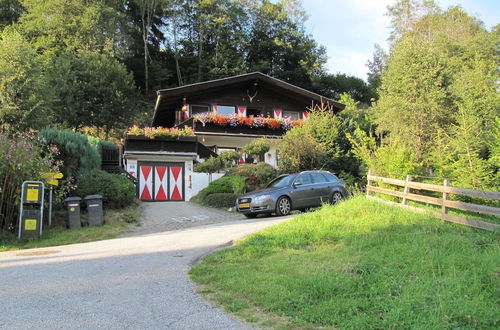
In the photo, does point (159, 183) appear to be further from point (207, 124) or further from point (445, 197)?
point (445, 197)

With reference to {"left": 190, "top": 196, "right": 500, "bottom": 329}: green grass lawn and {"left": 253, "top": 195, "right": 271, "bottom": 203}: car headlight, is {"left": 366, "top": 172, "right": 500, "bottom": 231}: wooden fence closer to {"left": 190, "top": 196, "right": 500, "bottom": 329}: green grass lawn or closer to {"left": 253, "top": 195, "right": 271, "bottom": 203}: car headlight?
{"left": 190, "top": 196, "right": 500, "bottom": 329}: green grass lawn

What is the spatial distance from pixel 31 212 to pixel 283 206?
25.4ft

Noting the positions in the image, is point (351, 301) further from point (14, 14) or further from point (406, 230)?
point (14, 14)

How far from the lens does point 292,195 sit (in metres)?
14.6

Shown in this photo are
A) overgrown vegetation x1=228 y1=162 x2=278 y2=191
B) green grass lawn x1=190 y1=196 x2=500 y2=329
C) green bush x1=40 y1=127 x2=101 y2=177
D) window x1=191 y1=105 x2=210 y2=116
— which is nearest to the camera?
green grass lawn x1=190 y1=196 x2=500 y2=329

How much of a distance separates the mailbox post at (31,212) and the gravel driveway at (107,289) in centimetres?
208

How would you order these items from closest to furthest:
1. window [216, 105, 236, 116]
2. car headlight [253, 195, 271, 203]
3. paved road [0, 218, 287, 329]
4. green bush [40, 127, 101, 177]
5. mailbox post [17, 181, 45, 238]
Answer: paved road [0, 218, 287, 329] → mailbox post [17, 181, 45, 238] → car headlight [253, 195, 271, 203] → green bush [40, 127, 101, 177] → window [216, 105, 236, 116]

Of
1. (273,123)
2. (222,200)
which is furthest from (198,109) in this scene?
(222,200)

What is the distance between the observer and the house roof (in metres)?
27.1

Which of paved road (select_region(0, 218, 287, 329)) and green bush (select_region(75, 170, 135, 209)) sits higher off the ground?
green bush (select_region(75, 170, 135, 209))

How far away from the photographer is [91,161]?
1744 centimetres

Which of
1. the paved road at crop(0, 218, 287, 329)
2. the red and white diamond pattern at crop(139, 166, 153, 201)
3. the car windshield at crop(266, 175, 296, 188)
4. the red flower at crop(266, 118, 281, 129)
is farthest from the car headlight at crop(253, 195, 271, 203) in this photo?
the red flower at crop(266, 118, 281, 129)

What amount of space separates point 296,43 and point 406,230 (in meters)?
44.4

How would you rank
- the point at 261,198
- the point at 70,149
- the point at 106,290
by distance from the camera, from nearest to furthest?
the point at 106,290 < the point at 261,198 < the point at 70,149
